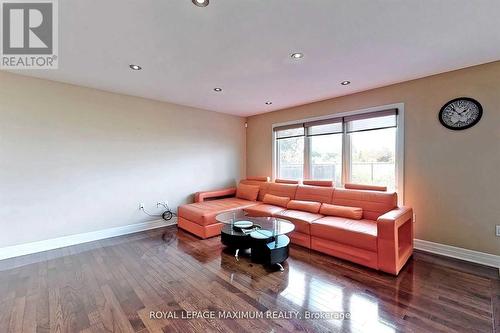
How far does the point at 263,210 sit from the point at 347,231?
5.00 ft

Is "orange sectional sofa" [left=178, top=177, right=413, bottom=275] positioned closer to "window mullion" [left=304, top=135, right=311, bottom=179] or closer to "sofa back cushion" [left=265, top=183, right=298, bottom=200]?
"sofa back cushion" [left=265, top=183, right=298, bottom=200]

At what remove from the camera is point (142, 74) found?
10.1 ft

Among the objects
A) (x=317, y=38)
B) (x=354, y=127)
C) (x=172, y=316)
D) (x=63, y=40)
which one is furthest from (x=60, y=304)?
(x=354, y=127)

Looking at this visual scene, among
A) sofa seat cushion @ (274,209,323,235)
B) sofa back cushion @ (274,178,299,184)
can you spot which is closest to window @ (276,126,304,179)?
sofa back cushion @ (274,178,299,184)

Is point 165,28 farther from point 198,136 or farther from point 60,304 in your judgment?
point 198,136

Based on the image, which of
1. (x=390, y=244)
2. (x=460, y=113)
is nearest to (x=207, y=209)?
(x=390, y=244)

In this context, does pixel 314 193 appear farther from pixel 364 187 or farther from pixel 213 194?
pixel 213 194

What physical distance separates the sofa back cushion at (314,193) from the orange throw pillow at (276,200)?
8.9 inches

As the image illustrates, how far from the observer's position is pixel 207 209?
3961mm

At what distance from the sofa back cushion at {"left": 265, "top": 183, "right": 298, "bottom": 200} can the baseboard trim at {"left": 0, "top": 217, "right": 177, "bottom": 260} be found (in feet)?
7.31

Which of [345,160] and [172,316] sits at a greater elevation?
[345,160]

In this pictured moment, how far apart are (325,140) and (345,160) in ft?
1.88

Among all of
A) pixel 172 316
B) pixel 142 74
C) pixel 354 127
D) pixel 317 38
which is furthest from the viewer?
pixel 354 127

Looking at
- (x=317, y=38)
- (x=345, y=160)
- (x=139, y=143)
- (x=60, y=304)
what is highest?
(x=317, y=38)
